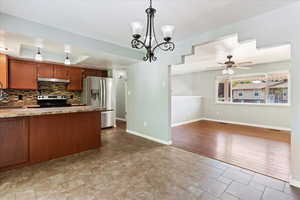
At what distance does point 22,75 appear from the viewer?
4.08m

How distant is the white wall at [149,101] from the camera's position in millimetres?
3773

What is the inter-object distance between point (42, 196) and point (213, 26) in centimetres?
363

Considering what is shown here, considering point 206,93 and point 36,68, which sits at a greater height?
point 36,68

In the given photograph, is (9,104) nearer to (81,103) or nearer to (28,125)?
(81,103)

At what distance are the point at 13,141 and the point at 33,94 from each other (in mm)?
2598

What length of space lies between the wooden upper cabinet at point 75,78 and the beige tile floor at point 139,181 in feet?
9.12

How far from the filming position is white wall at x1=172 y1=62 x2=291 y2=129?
5.22m

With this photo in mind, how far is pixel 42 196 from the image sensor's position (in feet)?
5.87

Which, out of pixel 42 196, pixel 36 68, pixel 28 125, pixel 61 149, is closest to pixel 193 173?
pixel 42 196

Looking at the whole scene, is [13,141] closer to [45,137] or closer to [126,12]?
[45,137]

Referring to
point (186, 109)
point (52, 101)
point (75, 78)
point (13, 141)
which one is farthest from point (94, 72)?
point (186, 109)

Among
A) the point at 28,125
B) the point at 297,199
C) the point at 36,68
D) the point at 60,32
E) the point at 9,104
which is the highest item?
the point at 60,32

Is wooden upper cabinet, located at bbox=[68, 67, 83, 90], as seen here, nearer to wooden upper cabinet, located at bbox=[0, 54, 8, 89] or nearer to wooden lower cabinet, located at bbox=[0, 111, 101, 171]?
wooden upper cabinet, located at bbox=[0, 54, 8, 89]

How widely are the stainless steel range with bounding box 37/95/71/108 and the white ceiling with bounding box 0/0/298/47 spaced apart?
110 inches
